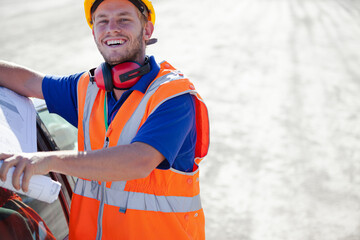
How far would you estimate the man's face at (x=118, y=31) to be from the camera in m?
2.43

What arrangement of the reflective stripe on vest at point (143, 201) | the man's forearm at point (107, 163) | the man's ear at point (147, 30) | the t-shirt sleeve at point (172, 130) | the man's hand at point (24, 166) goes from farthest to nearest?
1. the man's ear at point (147, 30)
2. the reflective stripe on vest at point (143, 201)
3. the t-shirt sleeve at point (172, 130)
4. the man's forearm at point (107, 163)
5. the man's hand at point (24, 166)

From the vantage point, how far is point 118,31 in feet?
7.93

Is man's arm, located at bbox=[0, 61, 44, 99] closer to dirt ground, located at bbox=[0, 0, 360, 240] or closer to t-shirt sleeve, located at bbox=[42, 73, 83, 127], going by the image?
t-shirt sleeve, located at bbox=[42, 73, 83, 127]

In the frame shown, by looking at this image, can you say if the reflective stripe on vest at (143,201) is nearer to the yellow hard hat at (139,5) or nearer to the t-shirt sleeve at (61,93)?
the t-shirt sleeve at (61,93)

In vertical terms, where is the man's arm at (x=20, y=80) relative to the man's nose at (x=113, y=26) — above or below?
below

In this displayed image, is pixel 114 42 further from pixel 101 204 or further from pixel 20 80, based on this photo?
pixel 101 204

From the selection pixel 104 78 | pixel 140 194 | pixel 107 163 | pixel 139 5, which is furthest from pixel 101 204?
pixel 139 5

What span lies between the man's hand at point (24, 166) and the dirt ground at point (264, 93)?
3.28 metres

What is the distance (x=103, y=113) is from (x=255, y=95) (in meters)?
6.19

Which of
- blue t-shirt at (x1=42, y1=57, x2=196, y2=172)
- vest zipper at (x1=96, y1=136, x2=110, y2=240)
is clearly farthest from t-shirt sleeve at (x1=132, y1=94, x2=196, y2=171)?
vest zipper at (x1=96, y1=136, x2=110, y2=240)

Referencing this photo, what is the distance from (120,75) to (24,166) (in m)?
0.90

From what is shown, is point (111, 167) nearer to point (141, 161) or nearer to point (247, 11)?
point (141, 161)

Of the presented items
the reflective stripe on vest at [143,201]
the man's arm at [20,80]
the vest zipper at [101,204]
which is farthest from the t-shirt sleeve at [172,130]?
the man's arm at [20,80]

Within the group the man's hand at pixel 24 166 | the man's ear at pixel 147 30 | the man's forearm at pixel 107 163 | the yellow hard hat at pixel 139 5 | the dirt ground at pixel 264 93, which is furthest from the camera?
the dirt ground at pixel 264 93
